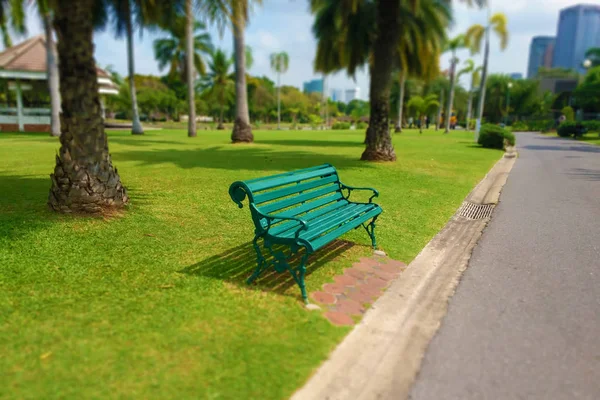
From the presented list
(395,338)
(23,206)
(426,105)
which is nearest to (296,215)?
(395,338)

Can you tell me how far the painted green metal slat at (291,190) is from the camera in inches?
154

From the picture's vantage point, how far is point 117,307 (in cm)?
338

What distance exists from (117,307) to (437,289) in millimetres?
2877

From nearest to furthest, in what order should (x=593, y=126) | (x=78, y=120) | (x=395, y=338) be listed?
1. (x=395, y=338)
2. (x=78, y=120)
3. (x=593, y=126)

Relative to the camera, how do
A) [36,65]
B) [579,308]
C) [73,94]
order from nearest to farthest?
[579,308], [73,94], [36,65]

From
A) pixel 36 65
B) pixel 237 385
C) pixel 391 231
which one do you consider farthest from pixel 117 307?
pixel 36 65

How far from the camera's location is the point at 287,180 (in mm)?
4449

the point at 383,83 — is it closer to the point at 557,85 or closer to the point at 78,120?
the point at 78,120

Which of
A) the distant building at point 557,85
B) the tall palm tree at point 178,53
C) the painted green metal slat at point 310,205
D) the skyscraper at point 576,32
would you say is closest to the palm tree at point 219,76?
the tall palm tree at point 178,53

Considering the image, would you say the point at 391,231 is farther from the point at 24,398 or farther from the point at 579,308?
the point at 24,398

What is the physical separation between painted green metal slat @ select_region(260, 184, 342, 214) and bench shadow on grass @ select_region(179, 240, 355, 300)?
2.07 feet

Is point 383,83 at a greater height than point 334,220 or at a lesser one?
greater

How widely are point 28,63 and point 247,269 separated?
3172 centimetres

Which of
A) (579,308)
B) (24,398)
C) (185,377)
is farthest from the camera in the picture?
(579,308)
